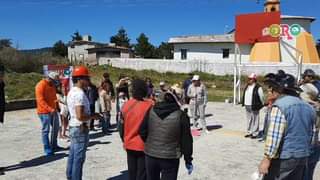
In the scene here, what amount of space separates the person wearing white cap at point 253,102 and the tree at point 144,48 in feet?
211

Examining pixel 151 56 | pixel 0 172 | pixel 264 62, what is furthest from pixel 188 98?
pixel 151 56

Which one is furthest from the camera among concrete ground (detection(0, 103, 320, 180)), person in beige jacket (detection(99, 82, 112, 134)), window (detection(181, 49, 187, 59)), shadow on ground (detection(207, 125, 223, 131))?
window (detection(181, 49, 187, 59))

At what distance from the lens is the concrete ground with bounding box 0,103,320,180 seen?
294 inches

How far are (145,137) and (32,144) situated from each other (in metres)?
6.21

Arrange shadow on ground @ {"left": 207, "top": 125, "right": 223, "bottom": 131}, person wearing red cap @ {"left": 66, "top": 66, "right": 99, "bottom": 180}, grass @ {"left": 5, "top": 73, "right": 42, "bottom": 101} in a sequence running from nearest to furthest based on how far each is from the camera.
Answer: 1. person wearing red cap @ {"left": 66, "top": 66, "right": 99, "bottom": 180}
2. shadow on ground @ {"left": 207, "top": 125, "right": 223, "bottom": 131}
3. grass @ {"left": 5, "top": 73, "right": 42, "bottom": 101}

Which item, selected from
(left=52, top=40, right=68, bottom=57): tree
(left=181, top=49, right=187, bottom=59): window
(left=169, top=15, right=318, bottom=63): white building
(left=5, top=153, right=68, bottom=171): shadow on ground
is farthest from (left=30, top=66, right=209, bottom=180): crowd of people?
(left=52, top=40, right=68, bottom=57): tree

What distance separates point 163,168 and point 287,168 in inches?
53.9

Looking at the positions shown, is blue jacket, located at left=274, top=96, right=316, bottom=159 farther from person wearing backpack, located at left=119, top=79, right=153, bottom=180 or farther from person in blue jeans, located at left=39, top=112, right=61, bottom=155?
person in blue jeans, located at left=39, top=112, right=61, bottom=155

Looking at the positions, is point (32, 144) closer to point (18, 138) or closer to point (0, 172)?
point (18, 138)

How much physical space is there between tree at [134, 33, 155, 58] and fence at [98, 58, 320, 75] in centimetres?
2513

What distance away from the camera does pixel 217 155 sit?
30.2ft

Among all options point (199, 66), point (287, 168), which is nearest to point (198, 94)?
point (287, 168)

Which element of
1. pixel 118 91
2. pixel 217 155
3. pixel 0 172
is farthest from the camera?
pixel 118 91

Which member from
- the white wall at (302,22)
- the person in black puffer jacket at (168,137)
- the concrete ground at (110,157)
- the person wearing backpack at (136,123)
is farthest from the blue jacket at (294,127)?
the white wall at (302,22)
